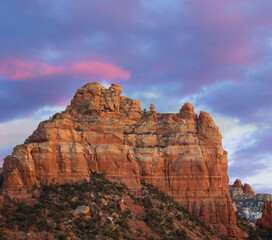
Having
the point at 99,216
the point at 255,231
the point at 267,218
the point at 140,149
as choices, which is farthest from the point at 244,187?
the point at 99,216

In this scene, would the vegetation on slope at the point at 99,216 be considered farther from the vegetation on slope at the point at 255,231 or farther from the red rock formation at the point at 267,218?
the red rock formation at the point at 267,218

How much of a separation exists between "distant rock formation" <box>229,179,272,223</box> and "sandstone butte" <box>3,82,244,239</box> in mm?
37171

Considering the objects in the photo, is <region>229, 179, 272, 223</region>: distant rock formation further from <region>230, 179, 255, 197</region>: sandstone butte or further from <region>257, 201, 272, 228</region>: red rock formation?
<region>257, 201, 272, 228</region>: red rock formation

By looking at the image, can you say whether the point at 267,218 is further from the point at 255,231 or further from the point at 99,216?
the point at 99,216

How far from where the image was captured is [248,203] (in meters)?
137

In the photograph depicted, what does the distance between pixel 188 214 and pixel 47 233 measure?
25776mm

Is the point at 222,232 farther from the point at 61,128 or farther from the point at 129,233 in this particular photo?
the point at 61,128

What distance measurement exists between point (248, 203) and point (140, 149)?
62.4m

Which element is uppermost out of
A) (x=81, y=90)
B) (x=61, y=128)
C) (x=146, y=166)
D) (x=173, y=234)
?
(x=81, y=90)

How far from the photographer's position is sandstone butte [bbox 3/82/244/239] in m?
78.4

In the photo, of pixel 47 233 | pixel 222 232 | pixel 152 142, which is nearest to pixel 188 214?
pixel 222 232

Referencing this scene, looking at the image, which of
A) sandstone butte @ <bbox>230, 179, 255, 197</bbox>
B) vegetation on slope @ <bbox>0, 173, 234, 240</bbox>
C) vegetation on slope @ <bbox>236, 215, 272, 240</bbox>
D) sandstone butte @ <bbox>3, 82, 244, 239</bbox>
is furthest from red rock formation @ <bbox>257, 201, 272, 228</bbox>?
sandstone butte @ <bbox>230, 179, 255, 197</bbox>

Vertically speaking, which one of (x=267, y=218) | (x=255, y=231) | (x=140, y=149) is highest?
(x=140, y=149)

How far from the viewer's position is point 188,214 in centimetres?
8100
